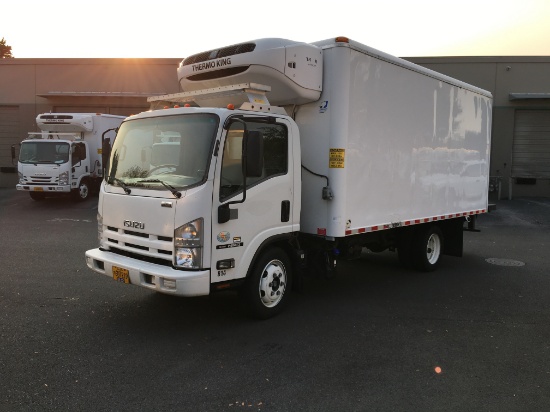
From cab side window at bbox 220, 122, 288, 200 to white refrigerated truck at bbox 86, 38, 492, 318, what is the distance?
1 centimetres

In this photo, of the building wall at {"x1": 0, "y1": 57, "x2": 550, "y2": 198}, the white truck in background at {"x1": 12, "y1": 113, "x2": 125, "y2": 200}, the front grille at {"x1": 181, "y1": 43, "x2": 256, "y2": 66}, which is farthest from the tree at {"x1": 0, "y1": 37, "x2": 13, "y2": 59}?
the front grille at {"x1": 181, "y1": 43, "x2": 256, "y2": 66}

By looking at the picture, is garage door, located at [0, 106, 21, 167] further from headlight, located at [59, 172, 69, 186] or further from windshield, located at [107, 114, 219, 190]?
windshield, located at [107, 114, 219, 190]

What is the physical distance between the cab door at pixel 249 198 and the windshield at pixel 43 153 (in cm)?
1380

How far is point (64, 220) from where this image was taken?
13.8 metres

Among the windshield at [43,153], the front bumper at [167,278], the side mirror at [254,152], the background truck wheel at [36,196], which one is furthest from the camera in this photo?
the background truck wheel at [36,196]

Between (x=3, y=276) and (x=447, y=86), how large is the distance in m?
7.85

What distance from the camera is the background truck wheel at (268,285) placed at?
5.34 metres

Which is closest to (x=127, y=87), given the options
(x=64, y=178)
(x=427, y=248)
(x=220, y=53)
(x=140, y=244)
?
(x=64, y=178)

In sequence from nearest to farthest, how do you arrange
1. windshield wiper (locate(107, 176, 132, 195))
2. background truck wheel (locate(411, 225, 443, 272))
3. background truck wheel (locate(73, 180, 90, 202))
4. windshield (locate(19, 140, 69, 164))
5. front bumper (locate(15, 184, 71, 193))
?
1. windshield wiper (locate(107, 176, 132, 195))
2. background truck wheel (locate(411, 225, 443, 272))
3. front bumper (locate(15, 184, 71, 193))
4. windshield (locate(19, 140, 69, 164))
5. background truck wheel (locate(73, 180, 90, 202))

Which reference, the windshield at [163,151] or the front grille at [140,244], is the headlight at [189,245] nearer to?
the front grille at [140,244]

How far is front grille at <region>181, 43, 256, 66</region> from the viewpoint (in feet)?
18.5

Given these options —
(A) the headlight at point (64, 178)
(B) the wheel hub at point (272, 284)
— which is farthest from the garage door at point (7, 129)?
(B) the wheel hub at point (272, 284)

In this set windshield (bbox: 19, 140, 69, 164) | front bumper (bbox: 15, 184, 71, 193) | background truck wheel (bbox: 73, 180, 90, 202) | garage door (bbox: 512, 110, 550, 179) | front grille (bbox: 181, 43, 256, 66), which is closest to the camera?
front grille (bbox: 181, 43, 256, 66)

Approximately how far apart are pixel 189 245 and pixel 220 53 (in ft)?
8.67
